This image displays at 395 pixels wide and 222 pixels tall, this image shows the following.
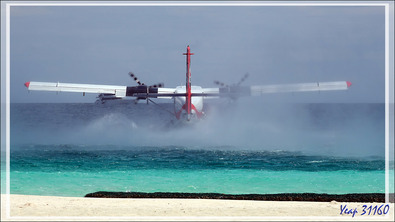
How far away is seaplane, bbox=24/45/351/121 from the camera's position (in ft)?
86.8

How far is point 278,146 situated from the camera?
87.0 feet

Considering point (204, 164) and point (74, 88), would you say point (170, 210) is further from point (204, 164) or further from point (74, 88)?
point (74, 88)

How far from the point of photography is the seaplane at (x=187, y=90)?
26.5 m

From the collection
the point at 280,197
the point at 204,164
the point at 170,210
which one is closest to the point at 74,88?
the point at 204,164

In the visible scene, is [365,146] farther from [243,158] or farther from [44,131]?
[44,131]

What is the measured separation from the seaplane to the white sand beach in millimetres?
14406

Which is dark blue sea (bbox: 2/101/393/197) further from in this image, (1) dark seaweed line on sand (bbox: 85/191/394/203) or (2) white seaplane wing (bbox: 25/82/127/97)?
(2) white seaplane wing (bbox: 25/82/127/97)

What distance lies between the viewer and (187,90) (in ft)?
92.0

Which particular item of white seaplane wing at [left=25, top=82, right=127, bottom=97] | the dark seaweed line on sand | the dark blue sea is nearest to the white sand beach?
the dark seaweed line on sand

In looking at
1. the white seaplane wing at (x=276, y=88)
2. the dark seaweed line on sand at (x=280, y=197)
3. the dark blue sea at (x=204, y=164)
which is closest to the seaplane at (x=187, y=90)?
the white seaplane wing at (x=276, y=88)

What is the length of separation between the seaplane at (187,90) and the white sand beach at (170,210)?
14.4m

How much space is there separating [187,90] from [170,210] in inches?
716

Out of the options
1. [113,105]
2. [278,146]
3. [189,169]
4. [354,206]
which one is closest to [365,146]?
[278,146]

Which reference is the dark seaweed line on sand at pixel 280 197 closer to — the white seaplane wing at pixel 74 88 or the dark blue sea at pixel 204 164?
the dark blue sea at pixel 204 164
